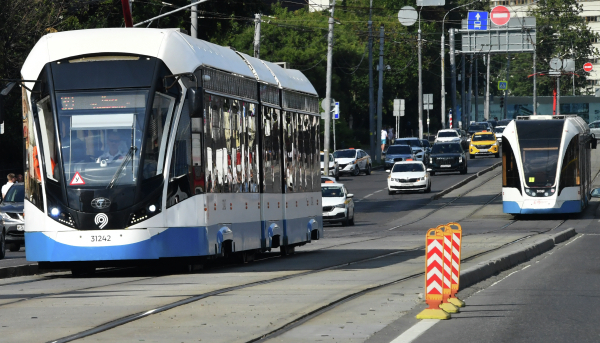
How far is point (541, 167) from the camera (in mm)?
36906

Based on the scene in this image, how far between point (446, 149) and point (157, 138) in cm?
4743

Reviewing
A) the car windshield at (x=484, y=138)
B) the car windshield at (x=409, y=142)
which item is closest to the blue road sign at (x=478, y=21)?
the car windshield at (x=484, y=138)

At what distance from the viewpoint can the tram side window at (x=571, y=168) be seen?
36938 millimetres

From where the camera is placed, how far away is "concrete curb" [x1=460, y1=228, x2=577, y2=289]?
49.0 ft

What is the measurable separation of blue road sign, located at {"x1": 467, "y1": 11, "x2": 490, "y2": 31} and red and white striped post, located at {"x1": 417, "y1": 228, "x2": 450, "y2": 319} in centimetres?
7866

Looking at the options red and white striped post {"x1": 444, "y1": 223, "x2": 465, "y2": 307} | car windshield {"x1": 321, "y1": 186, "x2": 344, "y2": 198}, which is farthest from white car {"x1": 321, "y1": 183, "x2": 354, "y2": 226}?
red and white striped post {"x1": 444, "y1": 223, "x2": 465, "y2": 307}

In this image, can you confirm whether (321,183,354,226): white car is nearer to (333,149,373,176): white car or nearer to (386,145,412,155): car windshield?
(333,149,373,176): white car

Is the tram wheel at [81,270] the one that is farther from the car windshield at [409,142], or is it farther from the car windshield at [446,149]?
the car windshield at [409,142]

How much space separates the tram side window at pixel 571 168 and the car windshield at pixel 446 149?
2327 centimetres

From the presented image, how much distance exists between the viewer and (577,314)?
37.4 ft

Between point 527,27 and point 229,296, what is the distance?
77904 mm

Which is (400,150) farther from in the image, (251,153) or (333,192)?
(251,153)

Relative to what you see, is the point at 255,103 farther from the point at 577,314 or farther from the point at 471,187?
the point at 471,187

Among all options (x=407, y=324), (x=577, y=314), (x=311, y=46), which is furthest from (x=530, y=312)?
(x=311, y=46)
